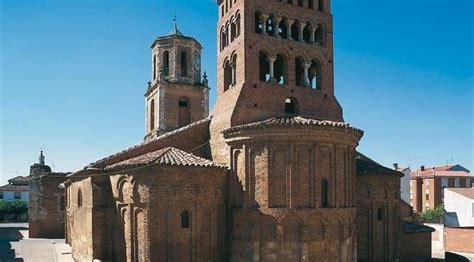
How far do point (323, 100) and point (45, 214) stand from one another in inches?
1012

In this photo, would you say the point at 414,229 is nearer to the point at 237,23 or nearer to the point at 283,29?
the point at 283,29

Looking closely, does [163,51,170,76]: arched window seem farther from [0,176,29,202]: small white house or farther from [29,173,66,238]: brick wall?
[0,176,29,202]: small white house

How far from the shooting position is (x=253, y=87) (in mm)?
19734

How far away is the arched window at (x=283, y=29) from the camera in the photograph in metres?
21.1

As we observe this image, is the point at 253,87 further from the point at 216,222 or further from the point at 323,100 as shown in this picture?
the point at 216,222

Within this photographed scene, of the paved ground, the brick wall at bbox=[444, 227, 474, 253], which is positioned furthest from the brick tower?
the brick wall at bbox=[444, 227, 474, 253]

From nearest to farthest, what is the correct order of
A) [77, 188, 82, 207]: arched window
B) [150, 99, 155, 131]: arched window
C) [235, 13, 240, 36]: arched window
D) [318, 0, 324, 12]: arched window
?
[235, 13, 240, 36]: arched window → [77, 188, 82, 207]: arched window → [318, 0, 324, 12]: arched window → [150, 99, 155, 131]: arched window

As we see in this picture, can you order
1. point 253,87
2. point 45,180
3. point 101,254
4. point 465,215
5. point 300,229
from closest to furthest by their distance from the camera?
1. point 300,229
2. point 101,254
3. point 253,87
4. point 45,180
5. point 465,215

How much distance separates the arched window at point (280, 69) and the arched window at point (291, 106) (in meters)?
1.06

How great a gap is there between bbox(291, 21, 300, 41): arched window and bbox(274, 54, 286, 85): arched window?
1339 mm

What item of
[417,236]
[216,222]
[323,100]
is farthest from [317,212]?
[417,236]

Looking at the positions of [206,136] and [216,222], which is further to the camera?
[206,136]

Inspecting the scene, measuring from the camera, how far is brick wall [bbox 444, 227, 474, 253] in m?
31.8

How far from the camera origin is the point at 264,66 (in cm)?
2156
